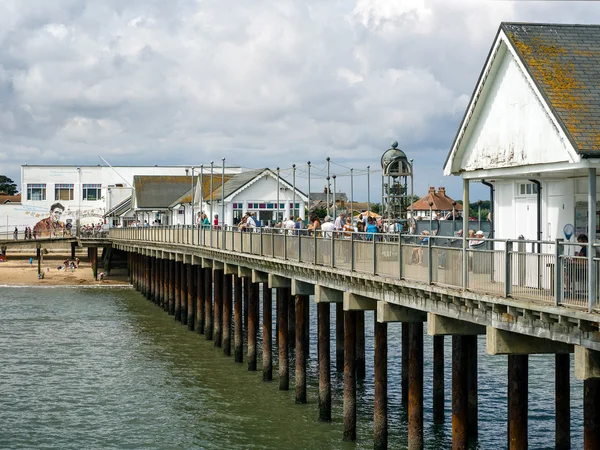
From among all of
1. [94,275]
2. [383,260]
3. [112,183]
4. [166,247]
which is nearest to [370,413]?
[383,260]

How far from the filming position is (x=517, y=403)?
16.4m

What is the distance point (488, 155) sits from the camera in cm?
1920

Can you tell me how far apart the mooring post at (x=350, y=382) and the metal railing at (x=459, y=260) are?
1.41 metres

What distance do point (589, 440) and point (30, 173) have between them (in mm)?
103675

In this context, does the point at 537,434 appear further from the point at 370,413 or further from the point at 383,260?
the point at 383,260

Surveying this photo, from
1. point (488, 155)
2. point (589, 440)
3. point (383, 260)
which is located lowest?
point (589, 440)

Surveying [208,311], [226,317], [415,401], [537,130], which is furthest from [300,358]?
[208,311]

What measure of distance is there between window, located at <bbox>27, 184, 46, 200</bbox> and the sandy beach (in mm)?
26741

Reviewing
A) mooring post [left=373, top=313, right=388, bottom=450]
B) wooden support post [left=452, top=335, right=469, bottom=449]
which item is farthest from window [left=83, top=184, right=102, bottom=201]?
wooden support post [left=452, top=335, right=469, bottom=449]

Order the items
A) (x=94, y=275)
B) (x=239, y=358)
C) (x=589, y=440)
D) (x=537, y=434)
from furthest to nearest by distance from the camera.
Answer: (x=94, y=275), (x=239, y=358), (x=537, y=434), (x=589, y=440)

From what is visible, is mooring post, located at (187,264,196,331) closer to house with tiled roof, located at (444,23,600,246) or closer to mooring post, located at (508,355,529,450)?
house with tiled roof, located at (444,23,600,246)

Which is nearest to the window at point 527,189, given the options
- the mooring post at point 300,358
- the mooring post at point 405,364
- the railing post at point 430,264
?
the railing post at point 430,264

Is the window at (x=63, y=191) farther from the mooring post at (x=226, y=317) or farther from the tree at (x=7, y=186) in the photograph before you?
the mooring post at (x=226, y=317)

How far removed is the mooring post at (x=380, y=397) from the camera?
70.8 feet
